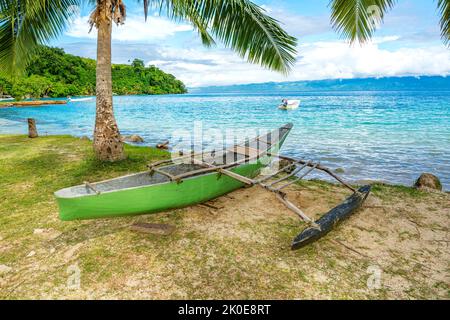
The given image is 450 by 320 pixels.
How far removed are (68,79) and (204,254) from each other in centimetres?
7971

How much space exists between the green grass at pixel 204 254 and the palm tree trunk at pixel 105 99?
201cm

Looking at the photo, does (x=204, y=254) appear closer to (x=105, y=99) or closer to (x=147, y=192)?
(x=147, y=192)

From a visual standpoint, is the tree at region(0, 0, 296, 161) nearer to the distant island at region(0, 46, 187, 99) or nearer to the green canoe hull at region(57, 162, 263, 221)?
the green canoe hull at region(57, 162, 263, 221)

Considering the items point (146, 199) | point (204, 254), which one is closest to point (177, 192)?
point (146, 199)

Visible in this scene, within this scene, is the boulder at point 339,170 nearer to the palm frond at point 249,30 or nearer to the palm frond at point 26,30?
the palm frond at point 249,30

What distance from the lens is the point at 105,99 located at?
7.61 metres

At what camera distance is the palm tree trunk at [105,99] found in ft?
23.9

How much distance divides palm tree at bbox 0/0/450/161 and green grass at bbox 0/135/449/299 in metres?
2.97

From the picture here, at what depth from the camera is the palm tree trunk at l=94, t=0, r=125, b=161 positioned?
23.9 feet

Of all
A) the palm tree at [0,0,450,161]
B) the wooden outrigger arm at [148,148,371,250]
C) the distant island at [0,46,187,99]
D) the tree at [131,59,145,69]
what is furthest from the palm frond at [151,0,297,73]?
the tree at [131,59,145,69]

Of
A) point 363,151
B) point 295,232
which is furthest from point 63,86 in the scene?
point 295,232

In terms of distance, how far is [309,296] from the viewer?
3.37m

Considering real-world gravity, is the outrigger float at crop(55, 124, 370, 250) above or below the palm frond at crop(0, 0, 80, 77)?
below

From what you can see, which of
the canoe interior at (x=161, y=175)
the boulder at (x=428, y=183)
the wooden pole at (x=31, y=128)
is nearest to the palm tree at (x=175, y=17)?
the canoe interior at (x=161, y=175)
